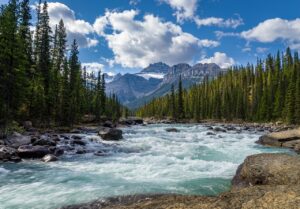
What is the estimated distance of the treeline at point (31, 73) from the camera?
33.4 metres

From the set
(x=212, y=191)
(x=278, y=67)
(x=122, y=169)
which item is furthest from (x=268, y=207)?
(x=278, y=67)

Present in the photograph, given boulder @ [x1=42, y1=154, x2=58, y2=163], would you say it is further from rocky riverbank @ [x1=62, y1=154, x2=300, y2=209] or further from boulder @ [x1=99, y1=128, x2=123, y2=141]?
boulder @ [x1=99, y1=128, x2=123, y2=141]

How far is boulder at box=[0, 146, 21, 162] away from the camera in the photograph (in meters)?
Result: 20.5

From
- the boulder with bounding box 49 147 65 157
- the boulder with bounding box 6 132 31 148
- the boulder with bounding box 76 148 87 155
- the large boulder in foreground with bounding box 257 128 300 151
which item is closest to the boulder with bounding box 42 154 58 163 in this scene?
the boulder with bounding box 49 147 65 157

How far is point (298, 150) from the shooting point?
26.0m

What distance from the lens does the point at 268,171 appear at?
1165cm

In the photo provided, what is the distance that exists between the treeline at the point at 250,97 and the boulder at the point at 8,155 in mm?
64946

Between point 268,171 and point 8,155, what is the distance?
17236 millimetres

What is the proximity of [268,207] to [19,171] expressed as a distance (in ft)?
49.1

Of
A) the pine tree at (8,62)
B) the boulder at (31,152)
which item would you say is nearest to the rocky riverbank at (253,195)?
the boulder at (31,152)

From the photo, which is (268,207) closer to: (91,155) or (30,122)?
(91,155)

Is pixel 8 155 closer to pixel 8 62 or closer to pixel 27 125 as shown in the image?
pixel 8 62

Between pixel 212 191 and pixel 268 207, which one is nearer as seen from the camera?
pixel 268 207

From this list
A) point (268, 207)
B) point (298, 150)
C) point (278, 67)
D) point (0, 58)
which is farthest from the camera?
point (278, 67)
